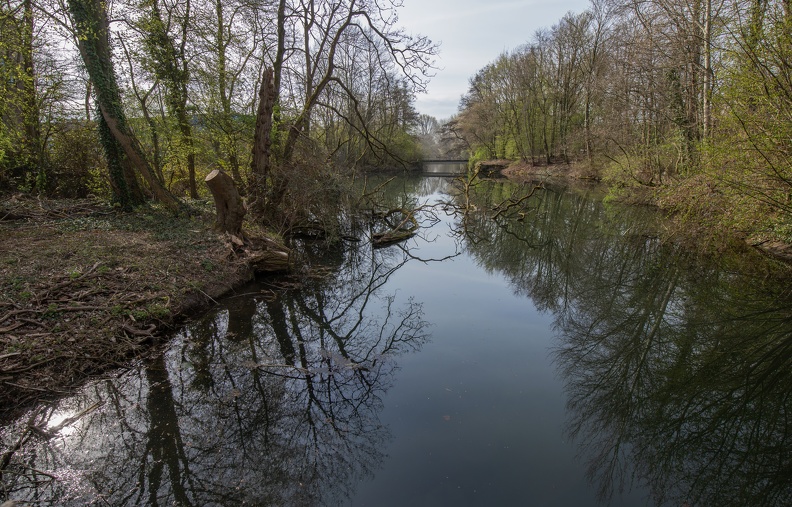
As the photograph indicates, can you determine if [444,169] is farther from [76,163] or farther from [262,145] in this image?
[76,163]

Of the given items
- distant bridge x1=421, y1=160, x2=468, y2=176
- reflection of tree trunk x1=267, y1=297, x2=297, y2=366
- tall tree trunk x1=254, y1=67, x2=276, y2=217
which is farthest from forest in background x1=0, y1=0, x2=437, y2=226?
distant bridge x1=421, y1=160, x2=468, y2=176

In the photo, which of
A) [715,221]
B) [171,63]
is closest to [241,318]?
[171,63]

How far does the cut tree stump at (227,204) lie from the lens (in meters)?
7.52

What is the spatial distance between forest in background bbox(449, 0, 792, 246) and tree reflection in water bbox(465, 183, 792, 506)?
1.73 metres

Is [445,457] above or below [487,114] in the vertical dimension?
below

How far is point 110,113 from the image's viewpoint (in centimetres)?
926

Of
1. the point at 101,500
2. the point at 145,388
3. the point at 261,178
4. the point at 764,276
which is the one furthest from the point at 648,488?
the point at 261,178

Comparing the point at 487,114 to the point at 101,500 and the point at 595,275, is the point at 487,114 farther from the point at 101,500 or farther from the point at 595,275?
the point at 101,500

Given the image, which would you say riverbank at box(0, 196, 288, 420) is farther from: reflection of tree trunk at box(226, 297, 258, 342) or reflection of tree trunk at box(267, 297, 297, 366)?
reflection of tree trunk at box(267, 297, 297, 366)

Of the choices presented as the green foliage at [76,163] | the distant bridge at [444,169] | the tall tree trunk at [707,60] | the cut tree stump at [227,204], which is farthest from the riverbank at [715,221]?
the distant bridge at [444,169]

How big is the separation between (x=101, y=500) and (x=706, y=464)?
17.2 ft

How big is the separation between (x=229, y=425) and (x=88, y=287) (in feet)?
10.9

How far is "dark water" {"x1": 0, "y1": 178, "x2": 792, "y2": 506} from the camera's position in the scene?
3.18 m

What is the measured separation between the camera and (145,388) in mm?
4328
